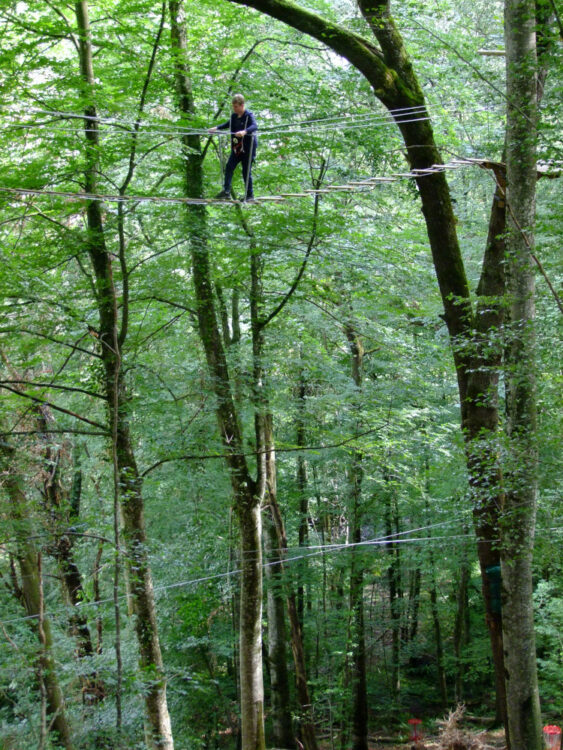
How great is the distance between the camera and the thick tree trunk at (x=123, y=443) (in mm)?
6250

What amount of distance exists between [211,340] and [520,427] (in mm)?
4054

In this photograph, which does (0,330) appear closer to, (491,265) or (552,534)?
(491,265)

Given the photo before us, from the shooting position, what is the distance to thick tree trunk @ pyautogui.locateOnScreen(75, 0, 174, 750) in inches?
246

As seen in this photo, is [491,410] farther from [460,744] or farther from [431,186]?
[460,744]

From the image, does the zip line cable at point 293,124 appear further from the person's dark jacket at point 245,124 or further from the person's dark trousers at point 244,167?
the person's dark trousers at point 244,167

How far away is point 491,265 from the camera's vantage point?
6.14 metres

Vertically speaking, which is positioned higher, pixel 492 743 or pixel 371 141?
pixel 371 141

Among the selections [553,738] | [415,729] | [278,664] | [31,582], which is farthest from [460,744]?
[31,582]

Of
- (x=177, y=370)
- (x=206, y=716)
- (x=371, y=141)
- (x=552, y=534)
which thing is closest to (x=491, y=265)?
(x=371, y=141)

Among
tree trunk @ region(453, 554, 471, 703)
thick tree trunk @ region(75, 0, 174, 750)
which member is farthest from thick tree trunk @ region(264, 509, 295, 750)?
tree trunk @ region(453, 554, 471, 703)

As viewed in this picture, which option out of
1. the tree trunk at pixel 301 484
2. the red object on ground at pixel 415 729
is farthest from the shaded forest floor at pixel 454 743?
the tree trunk at pixel 301 484

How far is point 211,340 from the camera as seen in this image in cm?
777

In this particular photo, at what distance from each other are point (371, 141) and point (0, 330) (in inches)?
177

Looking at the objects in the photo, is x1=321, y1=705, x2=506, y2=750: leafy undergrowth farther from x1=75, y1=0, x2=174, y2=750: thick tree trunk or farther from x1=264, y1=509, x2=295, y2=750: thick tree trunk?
x1=75, y1=0, x2=174, y2=750: thick tree trunk
